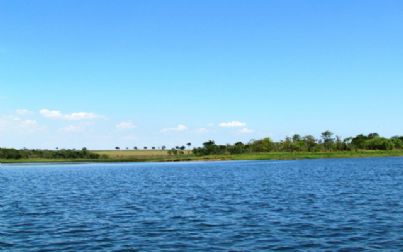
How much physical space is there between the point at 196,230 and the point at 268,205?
54.4 feet

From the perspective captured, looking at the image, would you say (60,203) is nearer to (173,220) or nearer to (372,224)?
(173,220)

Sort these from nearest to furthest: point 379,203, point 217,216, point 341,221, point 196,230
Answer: point 196,230, point 341,221, point 217,216, point 379,203

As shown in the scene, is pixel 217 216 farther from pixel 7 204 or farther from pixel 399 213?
pixel 7 204

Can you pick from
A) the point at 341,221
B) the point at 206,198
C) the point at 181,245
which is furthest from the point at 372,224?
the point at 206,198

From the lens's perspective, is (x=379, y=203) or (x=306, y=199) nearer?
(x=379, y=203)

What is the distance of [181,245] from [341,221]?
15111mm

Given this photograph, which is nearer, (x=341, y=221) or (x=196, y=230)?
(x=196, y=230)

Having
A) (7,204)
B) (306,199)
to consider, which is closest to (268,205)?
(306,199)

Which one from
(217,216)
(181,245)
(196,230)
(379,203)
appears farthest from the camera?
(379,203)

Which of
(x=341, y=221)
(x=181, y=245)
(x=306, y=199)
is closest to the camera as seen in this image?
(x=181, y=245)

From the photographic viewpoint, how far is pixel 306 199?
56.0 metres

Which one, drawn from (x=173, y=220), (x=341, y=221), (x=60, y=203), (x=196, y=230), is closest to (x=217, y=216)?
(x=173, y=220)

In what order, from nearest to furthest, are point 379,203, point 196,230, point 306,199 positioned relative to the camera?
1. point 196,230
2. point 379,203
3. point 306,199

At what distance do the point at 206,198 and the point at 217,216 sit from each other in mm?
16766
